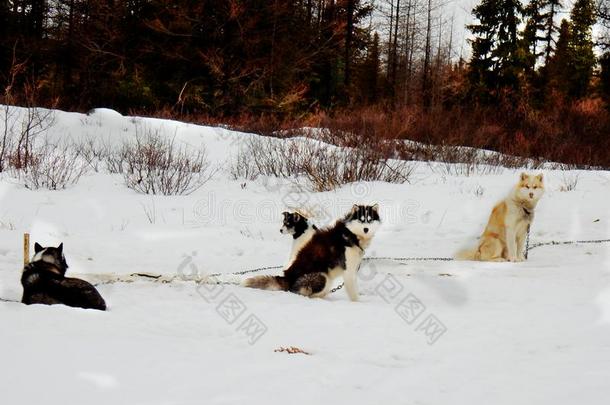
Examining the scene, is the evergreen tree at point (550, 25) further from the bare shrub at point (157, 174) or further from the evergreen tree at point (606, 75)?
the bare shrub at point (157, 174)

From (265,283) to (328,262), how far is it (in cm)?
68

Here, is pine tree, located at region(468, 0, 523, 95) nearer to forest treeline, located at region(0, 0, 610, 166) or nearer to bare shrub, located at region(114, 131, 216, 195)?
forest treeline, located at region(0, 0, 610, 166)

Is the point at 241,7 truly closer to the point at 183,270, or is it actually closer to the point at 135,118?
the point at 135,118

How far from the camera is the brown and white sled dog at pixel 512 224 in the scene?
7289 millimetres

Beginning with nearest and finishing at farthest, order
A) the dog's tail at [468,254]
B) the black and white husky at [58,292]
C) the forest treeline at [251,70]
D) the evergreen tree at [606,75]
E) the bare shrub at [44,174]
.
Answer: the black and white husky at [58,292], the dog's tail at [468,254], the bare shrub at [44,174], the forest treeline at [251,70], the evergreen tree at [606,75]

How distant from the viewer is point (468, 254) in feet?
25.3

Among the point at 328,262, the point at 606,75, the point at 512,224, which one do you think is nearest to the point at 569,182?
the point at 512,224

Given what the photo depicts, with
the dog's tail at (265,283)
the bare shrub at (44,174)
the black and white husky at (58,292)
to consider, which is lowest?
the dog's tail at (265,283)

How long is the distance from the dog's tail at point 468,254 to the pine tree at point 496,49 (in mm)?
22246

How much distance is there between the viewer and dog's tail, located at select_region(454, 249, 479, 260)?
7625mm

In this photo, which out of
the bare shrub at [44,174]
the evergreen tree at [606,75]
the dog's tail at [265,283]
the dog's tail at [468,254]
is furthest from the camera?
the evergreen tree at [606,75]

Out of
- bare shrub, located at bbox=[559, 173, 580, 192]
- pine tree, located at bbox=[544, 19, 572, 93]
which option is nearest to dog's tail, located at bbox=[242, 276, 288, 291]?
bare shrub, located at bbox=[559, 173, 580, 192]

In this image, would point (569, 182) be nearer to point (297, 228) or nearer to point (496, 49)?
point (297, 228)

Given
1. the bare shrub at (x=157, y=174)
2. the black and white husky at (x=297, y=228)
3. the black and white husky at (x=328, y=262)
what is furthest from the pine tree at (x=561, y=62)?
the black and white husky at (x=328, y=262)
